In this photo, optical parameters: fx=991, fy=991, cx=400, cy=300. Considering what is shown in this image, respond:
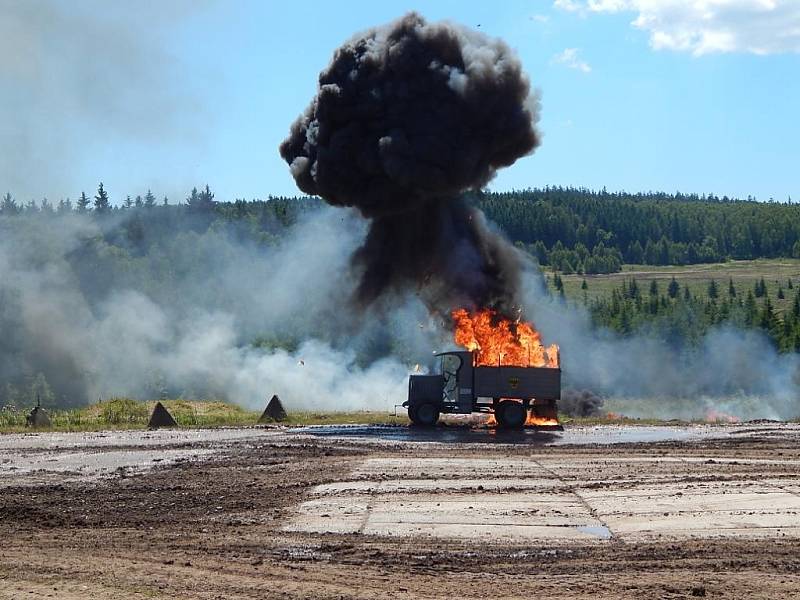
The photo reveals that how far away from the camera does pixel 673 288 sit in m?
153

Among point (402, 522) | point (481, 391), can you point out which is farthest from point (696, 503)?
point (481, 391)

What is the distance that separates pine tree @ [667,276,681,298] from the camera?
14868 cm

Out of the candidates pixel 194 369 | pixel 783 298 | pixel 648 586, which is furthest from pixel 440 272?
pixel 783 298

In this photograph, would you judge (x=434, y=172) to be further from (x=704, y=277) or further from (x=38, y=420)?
(x=704, y=277)

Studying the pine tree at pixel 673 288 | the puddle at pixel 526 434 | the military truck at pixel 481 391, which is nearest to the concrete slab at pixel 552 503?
the puddle at pixel 526 434

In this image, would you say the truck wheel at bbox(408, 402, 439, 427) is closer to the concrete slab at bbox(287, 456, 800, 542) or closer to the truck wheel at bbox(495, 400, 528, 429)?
the truck wheel at bbox(495, 400, 528, 429)

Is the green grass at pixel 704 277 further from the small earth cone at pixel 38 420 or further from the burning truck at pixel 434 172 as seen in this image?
the small earth cone at pixel 38 420

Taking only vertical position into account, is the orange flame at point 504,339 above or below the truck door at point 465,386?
above

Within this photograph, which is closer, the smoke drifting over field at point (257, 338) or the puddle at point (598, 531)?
the puddle at point (598, 531)

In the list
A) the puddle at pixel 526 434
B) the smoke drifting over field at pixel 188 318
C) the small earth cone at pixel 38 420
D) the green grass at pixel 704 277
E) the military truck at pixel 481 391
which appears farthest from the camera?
the green grass at pixel 704 277

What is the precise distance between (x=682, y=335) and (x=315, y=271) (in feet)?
110

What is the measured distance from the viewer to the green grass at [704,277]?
152 m

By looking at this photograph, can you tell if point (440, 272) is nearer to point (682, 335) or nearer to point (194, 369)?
point (194, 369)

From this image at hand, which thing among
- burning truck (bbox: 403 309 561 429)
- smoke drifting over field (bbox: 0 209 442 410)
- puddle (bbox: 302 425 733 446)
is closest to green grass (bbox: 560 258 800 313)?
smoke drifting over field (bbox: 0 209 442 410)
